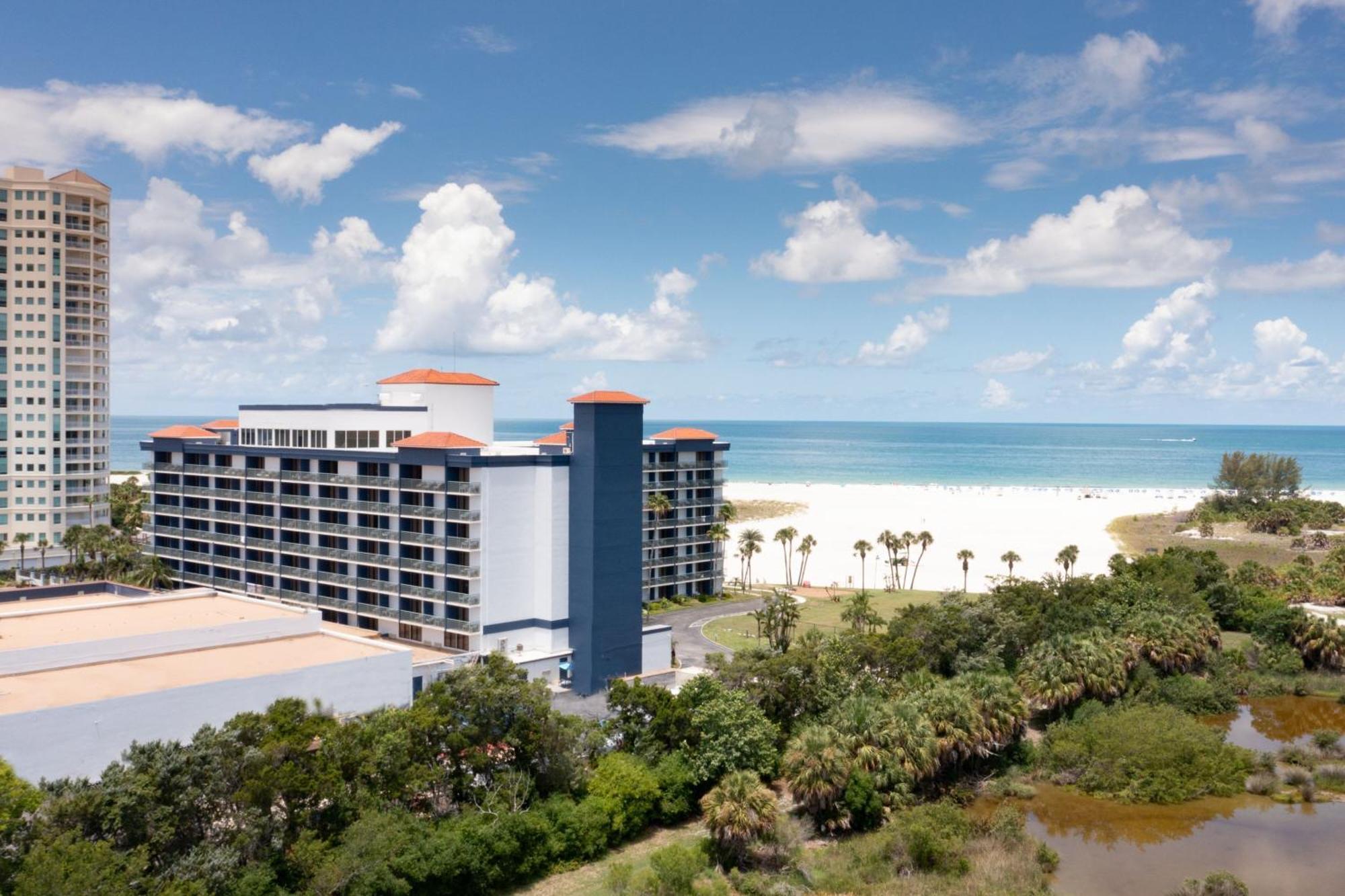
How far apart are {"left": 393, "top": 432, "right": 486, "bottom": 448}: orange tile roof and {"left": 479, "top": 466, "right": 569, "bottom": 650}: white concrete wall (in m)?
3.03

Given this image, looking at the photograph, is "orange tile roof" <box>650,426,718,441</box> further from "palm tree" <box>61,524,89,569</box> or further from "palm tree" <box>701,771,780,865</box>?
"palm tree" <box>701,771,780,865</box>

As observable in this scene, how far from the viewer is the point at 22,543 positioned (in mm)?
100312

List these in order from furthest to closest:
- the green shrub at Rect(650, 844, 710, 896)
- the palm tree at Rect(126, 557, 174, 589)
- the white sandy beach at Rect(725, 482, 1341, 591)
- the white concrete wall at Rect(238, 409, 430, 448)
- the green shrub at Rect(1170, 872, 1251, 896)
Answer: the white sandy beach at Rect(725, 482, 1341, 591) < the palm tree at Rect(126, 557, 174, 589) < the white concrete wall at Rect(238, 409, 430, 448) < the green shrub at Rect(1170, 872, 1251, 896) < the green shrub at Rect(650, 844, 710, 896)

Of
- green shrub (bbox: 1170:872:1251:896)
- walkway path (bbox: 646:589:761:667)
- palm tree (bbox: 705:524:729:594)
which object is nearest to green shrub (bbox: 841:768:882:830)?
green shrub (bbox: 1170:872:1251:896)

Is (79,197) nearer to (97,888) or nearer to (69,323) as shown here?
(69,323)

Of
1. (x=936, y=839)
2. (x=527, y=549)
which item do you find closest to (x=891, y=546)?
(x=527, y=549)

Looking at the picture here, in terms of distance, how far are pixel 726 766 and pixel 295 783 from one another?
19489 mm

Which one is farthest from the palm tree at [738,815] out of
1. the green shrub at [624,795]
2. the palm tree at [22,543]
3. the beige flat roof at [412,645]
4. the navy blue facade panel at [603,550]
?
the palm tree at [22,543]

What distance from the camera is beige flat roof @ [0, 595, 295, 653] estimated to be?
48562 mm

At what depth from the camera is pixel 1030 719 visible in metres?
60.6

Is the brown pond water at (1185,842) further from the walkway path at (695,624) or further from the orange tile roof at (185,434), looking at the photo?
the orange tile roof at (185,434)

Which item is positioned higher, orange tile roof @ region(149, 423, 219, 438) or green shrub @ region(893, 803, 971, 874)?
orange tile roof @ region(149, 423, 219, 438)

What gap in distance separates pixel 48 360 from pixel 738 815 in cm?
9846

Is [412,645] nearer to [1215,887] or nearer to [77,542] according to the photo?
[77,542]
